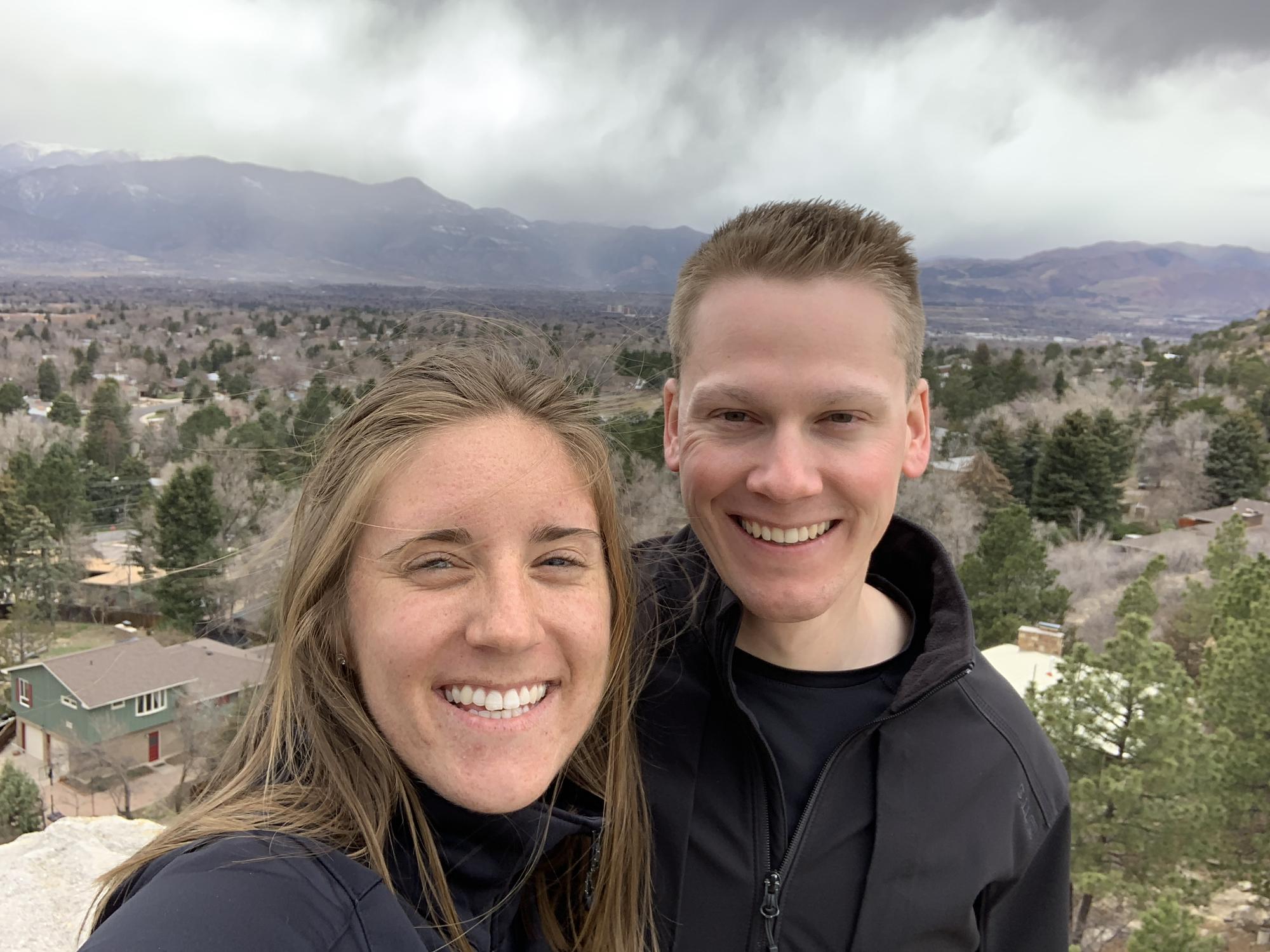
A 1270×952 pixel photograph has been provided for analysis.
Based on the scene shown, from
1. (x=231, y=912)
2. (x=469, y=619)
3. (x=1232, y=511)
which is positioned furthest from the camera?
(x=1232, y=511)

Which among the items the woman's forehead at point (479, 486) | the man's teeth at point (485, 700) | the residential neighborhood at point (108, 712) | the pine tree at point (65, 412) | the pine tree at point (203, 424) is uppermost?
the woman's forehead at point (479, 486)

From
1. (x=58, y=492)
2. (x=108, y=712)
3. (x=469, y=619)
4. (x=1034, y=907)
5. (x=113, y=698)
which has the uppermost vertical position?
(x=469, y=619)

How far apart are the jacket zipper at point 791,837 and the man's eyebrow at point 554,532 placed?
79 cm

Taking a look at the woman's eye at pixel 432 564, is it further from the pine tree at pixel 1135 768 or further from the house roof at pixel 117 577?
the house roof at pixel 117 577

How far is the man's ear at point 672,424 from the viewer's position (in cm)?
234

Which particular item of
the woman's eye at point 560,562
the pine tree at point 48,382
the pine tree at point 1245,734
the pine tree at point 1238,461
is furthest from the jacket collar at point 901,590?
the pine tree at point 48,382

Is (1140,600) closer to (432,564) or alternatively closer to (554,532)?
(554,532)

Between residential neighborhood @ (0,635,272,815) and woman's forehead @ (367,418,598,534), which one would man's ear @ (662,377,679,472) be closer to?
woman's forehead @ (367,418,598,534)

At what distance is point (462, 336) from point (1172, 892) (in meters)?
10.4

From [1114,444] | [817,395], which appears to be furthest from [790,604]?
[1114,444]

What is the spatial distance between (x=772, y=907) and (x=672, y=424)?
1.22 m

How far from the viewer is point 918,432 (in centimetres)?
237

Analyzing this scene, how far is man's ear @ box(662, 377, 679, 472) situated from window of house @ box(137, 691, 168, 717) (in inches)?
890

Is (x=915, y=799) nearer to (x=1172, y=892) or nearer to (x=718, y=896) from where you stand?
(x=718, y=896)
